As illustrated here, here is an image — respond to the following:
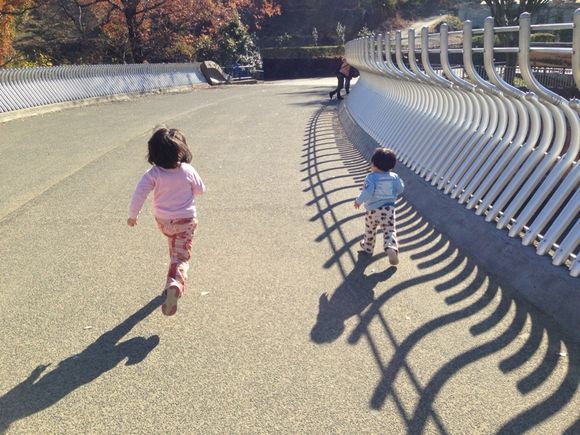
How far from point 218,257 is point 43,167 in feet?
19.1

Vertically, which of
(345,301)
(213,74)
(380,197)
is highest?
(380,197)

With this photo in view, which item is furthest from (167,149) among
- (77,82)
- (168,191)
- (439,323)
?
(77,82)

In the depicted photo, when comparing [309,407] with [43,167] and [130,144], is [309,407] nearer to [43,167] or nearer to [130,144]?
[43,167]

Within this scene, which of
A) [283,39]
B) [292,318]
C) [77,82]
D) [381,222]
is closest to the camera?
[292,318]

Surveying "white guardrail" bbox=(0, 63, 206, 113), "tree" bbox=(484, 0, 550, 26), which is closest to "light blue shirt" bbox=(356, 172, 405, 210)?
"white guardrail" bbox=(0, 63, 206, 113)

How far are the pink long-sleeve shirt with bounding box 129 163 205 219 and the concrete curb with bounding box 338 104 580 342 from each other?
2449 mm

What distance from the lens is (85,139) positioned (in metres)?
13.4

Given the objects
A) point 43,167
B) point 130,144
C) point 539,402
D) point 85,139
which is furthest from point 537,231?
point 85,139

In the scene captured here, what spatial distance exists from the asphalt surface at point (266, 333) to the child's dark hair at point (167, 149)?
1.07 metres

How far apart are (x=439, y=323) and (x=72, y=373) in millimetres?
2355

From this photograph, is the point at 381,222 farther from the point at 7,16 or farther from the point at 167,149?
the point at 7,16

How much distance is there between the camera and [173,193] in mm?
4480

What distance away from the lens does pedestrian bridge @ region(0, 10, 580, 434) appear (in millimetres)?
3186

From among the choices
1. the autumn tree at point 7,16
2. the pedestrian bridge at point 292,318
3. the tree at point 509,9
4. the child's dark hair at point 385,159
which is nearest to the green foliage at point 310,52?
the tree at point 509,9
